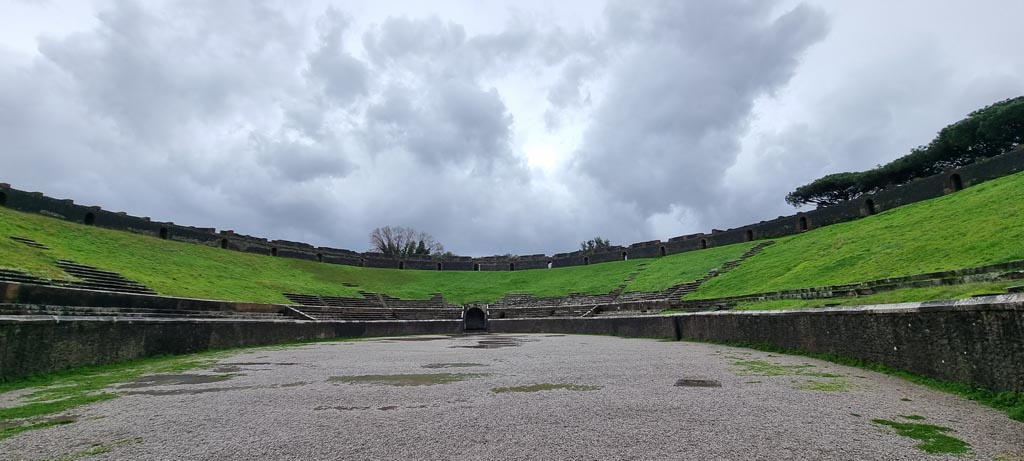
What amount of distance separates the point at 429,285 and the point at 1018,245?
38650 mm

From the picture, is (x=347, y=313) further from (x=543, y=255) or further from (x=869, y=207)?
(x=869, y=207)

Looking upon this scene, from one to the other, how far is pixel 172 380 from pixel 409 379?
4621mm

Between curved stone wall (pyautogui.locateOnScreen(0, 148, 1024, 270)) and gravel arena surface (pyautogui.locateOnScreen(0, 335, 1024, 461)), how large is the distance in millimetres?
27304

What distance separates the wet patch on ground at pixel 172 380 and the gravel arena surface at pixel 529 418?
10 centimetres

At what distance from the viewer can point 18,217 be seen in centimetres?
2497

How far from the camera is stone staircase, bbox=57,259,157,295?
59.4ft

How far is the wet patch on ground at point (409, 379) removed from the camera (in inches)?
333

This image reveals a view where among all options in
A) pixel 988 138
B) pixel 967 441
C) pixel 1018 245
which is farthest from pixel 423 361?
pixel 988 138

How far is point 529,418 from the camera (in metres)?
5.48

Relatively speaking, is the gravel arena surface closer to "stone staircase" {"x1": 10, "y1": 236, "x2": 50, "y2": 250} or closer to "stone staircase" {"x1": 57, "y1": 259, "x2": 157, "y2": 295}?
"stone staircase" {"x1": 57, "y1": 259, "x2": 157, "y2": 295}

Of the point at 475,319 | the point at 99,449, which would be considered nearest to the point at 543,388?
the point at 99,449

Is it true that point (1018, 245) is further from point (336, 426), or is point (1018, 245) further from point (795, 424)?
point (336, 426)

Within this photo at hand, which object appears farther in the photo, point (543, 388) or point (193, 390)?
point (193, 390)

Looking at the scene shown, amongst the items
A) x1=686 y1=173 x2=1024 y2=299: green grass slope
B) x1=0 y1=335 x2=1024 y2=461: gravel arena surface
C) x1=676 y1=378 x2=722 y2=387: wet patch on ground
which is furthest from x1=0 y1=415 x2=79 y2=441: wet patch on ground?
x1=686 y1=173 x2=1024 y2=299: green grass slope
